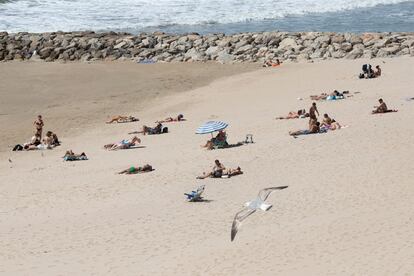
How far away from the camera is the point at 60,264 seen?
13883 millimetres

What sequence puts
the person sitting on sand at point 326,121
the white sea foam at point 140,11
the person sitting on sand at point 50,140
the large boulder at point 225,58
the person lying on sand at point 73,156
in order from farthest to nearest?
the white sea foam at point 140,11, the large boulder at point 225,58, the person sitting on sand at point 50,140, the person sitting on sand at point 326,121, the person lying on sand at point 73,156

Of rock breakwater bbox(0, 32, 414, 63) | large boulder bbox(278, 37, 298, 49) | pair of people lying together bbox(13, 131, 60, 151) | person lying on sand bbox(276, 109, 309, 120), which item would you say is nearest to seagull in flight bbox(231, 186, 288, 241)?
person lying on sand bbox(276, 109, 309, 120)

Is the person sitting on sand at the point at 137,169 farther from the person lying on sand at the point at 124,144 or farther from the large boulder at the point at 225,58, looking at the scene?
the large boulder at the point at 225,58

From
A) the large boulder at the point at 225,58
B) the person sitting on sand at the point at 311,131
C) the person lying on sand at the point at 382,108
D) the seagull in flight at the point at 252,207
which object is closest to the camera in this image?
the seagull in flight at the point at 252,207

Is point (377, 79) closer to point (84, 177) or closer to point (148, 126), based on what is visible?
point (148, 126)

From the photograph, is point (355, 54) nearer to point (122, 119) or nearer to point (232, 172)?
point (122, 119)

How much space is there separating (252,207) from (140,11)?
3498 cm

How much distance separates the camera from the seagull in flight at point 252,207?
1472 centimetres

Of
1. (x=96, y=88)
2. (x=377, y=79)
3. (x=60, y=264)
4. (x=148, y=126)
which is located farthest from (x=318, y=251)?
(x=96, y=88)

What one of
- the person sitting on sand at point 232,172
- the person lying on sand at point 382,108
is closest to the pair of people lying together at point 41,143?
the person sitting on sand at point 232,172

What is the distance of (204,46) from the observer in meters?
37.0

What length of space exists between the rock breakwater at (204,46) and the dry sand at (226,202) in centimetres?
917

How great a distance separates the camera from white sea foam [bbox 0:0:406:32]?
147 ft

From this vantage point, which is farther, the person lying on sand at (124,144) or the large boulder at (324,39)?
the large boulder at (324,39)
